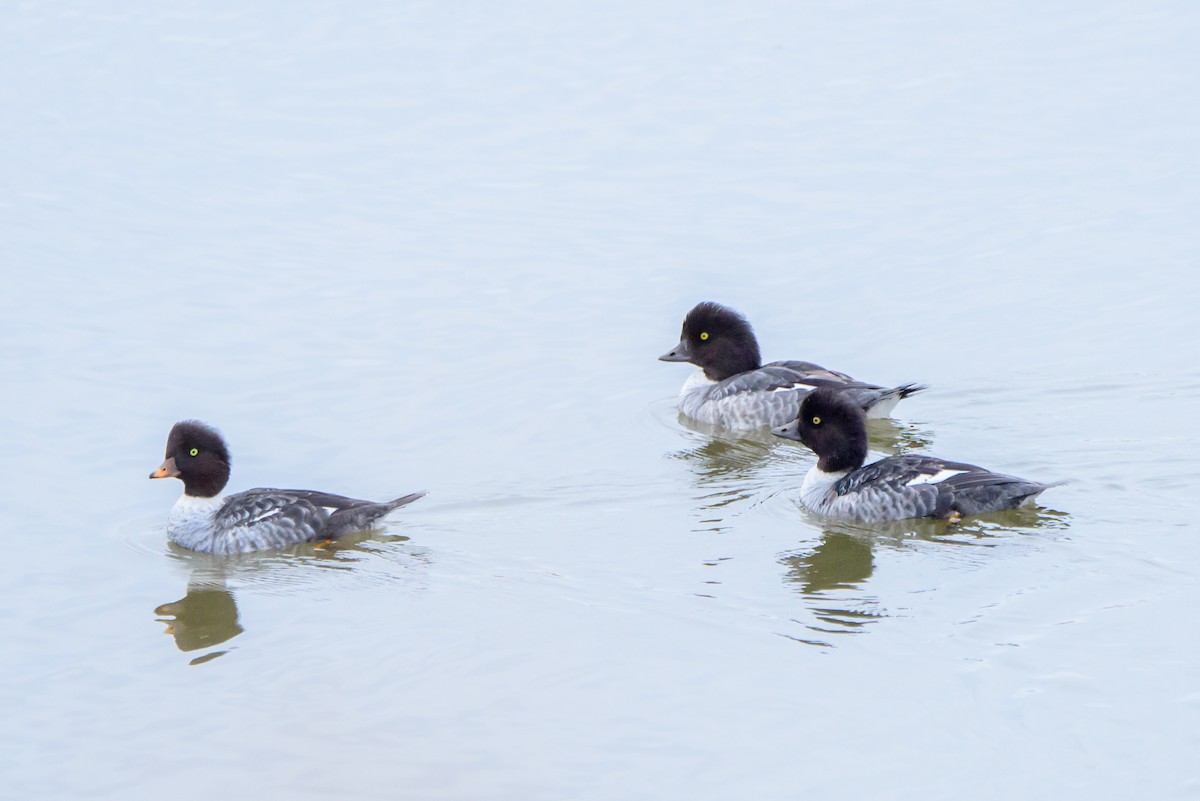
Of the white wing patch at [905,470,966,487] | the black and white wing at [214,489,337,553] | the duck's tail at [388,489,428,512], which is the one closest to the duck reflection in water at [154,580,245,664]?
the black and white wing at [214,489,337,553]

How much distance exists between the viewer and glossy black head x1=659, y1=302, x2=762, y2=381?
16609 millimetres

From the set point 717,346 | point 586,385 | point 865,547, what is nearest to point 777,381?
point 717,346

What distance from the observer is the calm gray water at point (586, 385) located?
9203 millimetres

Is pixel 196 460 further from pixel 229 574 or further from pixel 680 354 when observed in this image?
pixel 680 354

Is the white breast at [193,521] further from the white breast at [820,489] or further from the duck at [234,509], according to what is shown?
the white breast at [820,489]

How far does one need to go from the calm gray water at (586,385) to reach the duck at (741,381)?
33cm

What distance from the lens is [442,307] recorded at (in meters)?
17.7

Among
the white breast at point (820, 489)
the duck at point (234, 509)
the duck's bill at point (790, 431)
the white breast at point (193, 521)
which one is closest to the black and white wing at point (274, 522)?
the duck at point (234, 509)

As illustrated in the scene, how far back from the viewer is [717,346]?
16.7m

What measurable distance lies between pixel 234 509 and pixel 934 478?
5133 mm

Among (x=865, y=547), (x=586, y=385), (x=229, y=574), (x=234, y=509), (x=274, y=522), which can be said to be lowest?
(x=865, y=547)

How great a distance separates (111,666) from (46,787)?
4.84 ft

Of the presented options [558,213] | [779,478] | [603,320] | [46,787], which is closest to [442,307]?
[603,320]

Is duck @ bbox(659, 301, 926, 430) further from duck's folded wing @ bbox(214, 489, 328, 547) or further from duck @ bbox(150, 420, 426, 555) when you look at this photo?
duck's folded wing @ bbox(214, 489, 328, 547)
